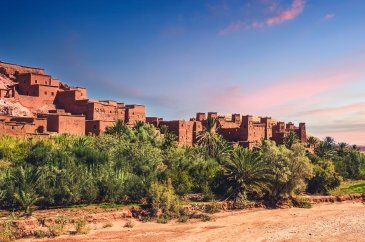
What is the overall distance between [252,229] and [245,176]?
608 cm

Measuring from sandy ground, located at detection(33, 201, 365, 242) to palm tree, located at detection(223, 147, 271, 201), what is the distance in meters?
1.60

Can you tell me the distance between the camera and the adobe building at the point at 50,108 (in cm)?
3550

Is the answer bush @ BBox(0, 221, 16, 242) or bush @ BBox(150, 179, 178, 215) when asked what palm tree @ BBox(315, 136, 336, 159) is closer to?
bush @ BBox(150, 179, 178, 215)

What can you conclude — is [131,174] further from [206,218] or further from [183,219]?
[206,218]

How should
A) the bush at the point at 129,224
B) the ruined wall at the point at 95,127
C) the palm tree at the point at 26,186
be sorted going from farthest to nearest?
the ruined wall at the point at 95,127, the bush at the point at 129,224, the palm tree at the point at 26,186

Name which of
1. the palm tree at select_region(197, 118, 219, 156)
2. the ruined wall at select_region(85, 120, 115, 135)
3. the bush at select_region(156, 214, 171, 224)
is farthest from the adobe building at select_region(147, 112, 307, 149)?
the bush at select_region(156, 214, 171, 224)

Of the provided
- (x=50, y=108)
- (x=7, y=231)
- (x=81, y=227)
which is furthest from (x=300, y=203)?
(x=50, y=108)

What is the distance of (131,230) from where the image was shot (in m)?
20.2

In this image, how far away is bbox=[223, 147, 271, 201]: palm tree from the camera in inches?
1065

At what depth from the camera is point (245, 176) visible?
27312 millimetres

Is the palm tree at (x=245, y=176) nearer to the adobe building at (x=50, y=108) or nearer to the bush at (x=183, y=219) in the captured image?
the bush at (x=183, y=219)

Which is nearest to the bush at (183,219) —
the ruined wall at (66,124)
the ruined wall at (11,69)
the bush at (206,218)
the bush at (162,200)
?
the bush at (162,200)

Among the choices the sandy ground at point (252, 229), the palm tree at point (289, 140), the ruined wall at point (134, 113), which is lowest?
the sandy ground at point (252, 229)

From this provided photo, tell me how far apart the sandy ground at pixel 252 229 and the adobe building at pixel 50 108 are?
17889 mm
